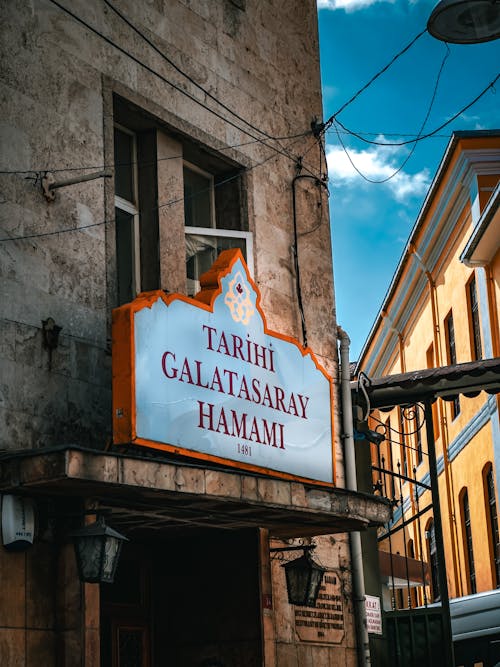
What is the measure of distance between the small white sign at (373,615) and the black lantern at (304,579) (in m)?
1.79

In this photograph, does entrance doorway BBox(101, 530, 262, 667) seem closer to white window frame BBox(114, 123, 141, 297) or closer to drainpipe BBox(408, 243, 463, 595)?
white window frame BBox(114, 123, 141, 297)

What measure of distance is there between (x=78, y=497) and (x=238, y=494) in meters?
1.44

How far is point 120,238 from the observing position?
12.6 m

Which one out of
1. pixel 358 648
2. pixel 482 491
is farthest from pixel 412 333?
pixel 358 648

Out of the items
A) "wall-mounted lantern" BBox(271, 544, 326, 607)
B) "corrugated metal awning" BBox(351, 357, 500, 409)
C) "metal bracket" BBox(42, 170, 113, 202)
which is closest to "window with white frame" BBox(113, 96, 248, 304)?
"metal bracket" BBox(42, 170, 113, 202)

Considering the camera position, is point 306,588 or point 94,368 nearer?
point 94,368

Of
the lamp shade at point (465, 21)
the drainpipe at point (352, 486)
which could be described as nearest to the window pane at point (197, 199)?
the drainpipe at point (352, 486)

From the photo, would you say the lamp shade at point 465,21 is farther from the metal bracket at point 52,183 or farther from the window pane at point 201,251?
the metal bracket at point 52,183

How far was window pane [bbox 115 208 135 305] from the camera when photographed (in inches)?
486

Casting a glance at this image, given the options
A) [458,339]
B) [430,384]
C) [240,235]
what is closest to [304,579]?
[430,384]

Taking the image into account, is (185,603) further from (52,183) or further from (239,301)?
(52,183)

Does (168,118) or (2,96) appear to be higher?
(168,118)

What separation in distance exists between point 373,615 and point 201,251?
474 centimetres

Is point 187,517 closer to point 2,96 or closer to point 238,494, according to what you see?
point 238,494
